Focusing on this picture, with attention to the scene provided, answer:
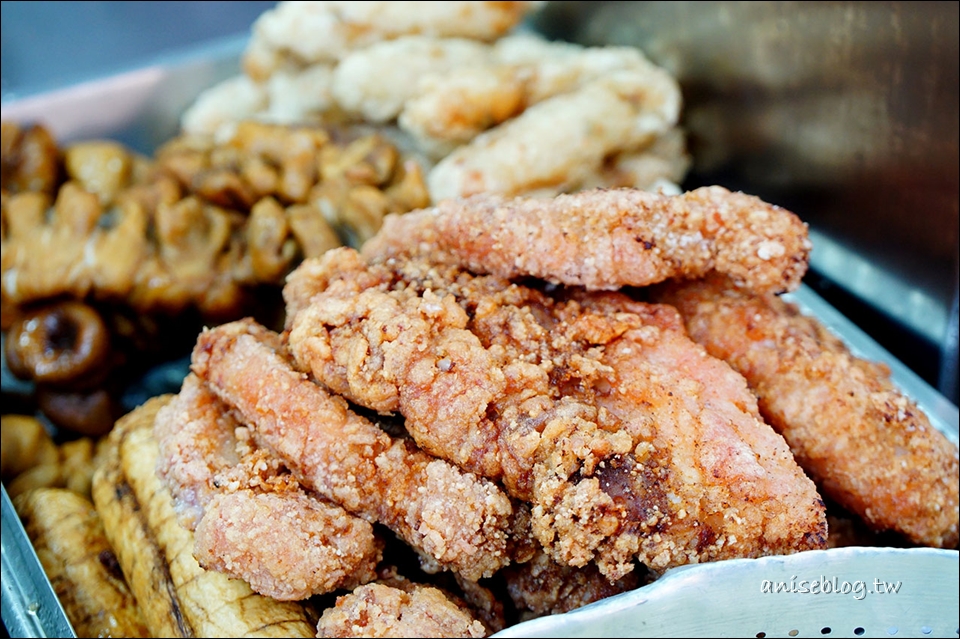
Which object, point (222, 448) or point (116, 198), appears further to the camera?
point (116, 198)

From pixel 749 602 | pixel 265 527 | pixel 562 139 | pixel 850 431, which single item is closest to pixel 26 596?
pixel 265 527

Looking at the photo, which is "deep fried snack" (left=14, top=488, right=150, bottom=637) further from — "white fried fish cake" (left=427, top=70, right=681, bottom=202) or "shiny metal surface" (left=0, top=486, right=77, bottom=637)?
"white fried fish cake" (left=427, top=70, right=681, bottom=202)

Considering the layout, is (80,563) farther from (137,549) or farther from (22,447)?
(22,447)

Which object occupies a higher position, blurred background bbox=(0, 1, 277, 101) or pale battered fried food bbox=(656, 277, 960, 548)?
blurred background bbox=(0, 1, 277, 101)

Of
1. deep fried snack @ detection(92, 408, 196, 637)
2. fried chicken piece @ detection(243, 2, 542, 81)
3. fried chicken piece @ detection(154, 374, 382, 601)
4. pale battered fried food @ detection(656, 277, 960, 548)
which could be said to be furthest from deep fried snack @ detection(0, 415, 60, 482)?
pale battered fried food @ detection(656, 277, 960, 548)

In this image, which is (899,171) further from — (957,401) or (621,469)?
(621,469)

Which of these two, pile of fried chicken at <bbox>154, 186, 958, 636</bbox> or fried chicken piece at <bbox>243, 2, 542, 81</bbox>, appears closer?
pile of fried chicken at <bbox>154, 186, 958, 636</bbox>

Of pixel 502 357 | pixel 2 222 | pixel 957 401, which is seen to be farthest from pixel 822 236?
pixel 2 222
